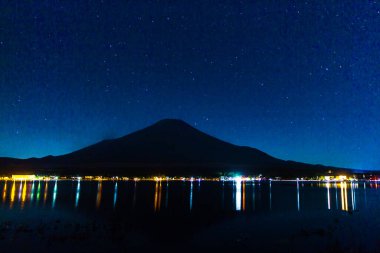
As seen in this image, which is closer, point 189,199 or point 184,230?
point 184,230

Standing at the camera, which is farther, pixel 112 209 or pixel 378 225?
pixel 112 209

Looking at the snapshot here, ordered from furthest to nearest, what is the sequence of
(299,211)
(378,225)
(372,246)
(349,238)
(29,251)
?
(299,211) < (378,225) < (349,238) < (372,246) < (29,251)

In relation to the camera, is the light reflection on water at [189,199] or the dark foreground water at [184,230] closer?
the dark foreground water at [184,230]

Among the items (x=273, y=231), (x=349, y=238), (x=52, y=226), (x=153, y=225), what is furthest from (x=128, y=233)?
(x=349, y=238)

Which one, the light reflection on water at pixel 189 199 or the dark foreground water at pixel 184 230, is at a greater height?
the light reflection on water at pixel 189 199

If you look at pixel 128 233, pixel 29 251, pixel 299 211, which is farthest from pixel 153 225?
pixel 299 211

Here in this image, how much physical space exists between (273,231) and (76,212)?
747 inches

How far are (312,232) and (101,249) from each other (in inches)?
557

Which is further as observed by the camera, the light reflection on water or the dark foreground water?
the light reflection on water

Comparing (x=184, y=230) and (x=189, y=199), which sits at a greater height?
(x=189, y=199)

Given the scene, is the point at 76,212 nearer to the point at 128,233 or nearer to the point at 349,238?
the point at 128,233

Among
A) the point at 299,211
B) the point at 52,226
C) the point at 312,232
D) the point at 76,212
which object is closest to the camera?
the point at 312,232

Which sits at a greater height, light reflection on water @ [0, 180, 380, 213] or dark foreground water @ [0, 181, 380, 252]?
light reflection on water @ [0, 180, 380, 213]

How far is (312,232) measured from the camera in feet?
85.2
